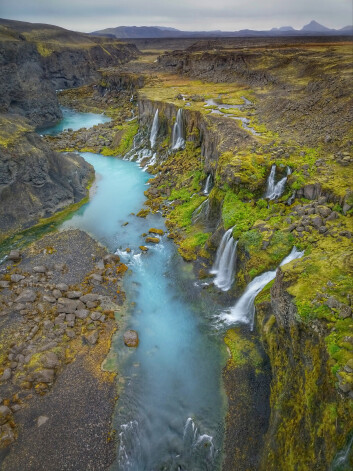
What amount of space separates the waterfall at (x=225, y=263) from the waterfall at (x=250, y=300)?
2.47 meters

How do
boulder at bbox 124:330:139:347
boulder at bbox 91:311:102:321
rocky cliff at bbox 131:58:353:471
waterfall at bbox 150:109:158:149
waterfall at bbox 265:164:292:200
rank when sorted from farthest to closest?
waterfall at bbox 150:109:158:149 < waterfall at bbox 265:164:292:200 < boulder at bbox 91:311:102:321 < boulder at bbox 124:330:139:347 < rocky cliff at bbox 131:58:353:471

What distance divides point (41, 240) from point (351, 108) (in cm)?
3851

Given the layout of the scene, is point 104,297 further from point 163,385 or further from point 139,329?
point 163,385

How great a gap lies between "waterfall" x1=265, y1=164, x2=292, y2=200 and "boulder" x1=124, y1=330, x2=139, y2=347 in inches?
695

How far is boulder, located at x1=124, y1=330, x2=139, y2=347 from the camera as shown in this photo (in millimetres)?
22906

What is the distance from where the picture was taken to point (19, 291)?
27.1 metres

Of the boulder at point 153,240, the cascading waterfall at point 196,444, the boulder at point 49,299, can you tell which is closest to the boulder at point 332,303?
the cascading waterfall at point 196,444

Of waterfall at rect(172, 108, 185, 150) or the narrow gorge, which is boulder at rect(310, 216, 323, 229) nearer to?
the narrow gorge

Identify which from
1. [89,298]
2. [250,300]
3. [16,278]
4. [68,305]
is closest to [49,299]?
[68,305]

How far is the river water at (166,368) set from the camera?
16.8m

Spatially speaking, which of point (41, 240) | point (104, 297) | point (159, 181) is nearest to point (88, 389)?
point (104, 297)

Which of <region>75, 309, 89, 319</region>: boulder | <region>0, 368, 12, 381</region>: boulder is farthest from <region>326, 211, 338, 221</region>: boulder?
<region>0, 368, 12, 381</region>: boulder

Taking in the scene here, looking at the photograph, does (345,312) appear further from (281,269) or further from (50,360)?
(50,360)

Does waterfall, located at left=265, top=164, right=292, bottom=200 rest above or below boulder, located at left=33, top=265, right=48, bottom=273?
above
